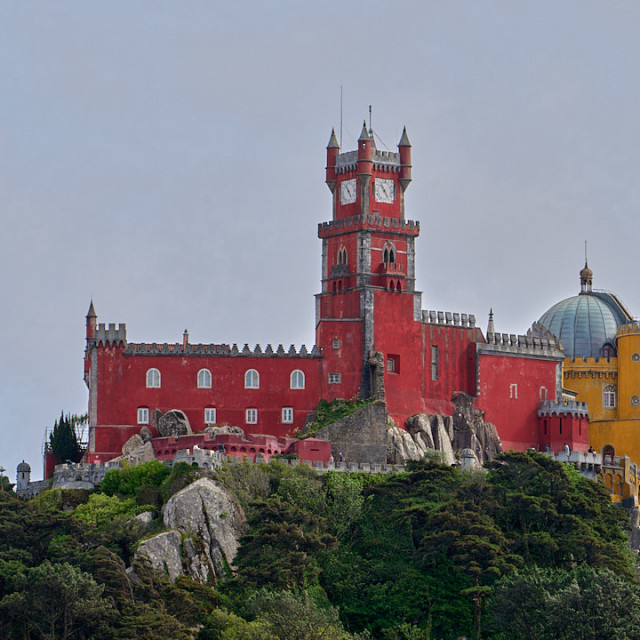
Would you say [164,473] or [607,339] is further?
[607,339]

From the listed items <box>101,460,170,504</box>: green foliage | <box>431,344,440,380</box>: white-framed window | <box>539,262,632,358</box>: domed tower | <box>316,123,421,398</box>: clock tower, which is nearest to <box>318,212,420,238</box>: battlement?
<box>316,123,421,398</box>: clock tower

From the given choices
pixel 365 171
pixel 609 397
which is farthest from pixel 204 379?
pixel 609 397

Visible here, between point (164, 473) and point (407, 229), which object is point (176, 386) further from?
point (407, 229)

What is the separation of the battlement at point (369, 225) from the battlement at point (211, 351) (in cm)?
772

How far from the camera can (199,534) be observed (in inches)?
3907

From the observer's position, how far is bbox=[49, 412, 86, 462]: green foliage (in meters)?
115

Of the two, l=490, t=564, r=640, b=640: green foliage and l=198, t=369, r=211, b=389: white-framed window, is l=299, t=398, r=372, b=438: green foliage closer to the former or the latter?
l=198, t=369, r=211, b=389: white-framed window

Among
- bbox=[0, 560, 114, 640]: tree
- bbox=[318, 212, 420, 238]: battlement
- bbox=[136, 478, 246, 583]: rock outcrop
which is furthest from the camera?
bbox=[318, 212, 420, 238]: battlement

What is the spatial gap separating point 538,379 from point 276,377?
17.3 m

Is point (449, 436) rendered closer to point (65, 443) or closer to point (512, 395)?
point (512, 395)

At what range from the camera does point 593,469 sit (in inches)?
4555

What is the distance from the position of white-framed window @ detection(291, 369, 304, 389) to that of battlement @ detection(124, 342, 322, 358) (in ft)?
3.42

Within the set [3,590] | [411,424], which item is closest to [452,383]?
[411,424]

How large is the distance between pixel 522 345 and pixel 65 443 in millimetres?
29133
